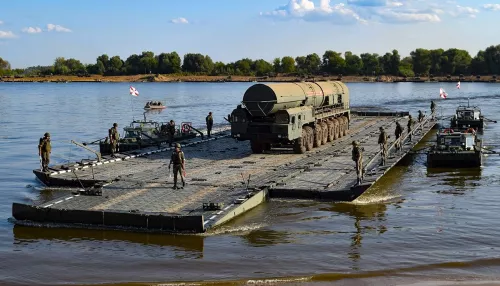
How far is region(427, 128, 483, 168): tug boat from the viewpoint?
99.4 feet

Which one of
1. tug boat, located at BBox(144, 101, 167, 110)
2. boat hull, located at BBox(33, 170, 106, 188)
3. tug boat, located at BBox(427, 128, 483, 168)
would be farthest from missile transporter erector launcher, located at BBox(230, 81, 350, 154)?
tug boat, located at BBox(144, 101, 167, 110)

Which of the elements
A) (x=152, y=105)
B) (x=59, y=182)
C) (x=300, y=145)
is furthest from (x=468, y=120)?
(x=152, y=105)

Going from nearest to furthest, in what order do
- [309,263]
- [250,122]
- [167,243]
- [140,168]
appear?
[309,263] < [167,243] < [140,168] < [250,122]

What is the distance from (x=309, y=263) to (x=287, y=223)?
3720mm

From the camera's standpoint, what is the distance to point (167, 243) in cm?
1767

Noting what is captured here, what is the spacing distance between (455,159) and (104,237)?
57.8 feet

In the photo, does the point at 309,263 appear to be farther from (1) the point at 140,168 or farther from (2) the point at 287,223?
(1) the point at 140,168

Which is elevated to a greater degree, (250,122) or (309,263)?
(250,122)

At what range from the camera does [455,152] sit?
30.5 m

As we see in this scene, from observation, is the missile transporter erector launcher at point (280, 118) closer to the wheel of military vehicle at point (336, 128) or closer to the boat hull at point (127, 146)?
the wheel of military vehicle at point (336, 128)

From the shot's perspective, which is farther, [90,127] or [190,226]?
[90,127]

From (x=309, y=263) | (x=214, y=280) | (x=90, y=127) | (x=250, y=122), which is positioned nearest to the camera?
(x=214, y=280)

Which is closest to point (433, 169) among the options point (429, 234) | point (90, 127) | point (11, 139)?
point (429, 234)

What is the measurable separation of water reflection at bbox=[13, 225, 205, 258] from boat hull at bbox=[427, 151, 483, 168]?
51.2 ft
